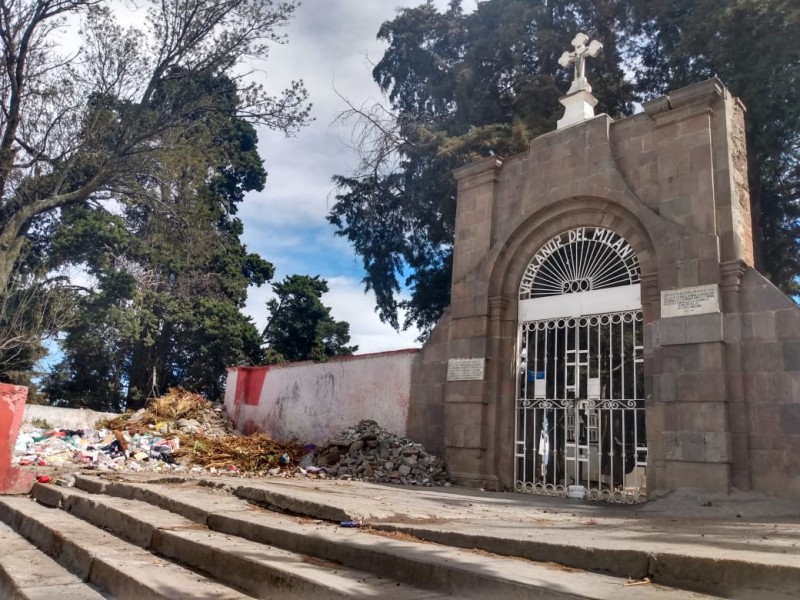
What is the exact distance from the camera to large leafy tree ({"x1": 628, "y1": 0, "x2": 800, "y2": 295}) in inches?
487

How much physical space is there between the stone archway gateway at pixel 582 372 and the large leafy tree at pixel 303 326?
562 inches

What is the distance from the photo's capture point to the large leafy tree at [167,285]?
16.0m

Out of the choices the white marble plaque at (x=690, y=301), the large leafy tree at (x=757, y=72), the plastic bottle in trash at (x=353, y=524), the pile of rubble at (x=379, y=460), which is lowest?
the plastic bottle in trash at (x=353, y=524)

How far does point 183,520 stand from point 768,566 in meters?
4.39

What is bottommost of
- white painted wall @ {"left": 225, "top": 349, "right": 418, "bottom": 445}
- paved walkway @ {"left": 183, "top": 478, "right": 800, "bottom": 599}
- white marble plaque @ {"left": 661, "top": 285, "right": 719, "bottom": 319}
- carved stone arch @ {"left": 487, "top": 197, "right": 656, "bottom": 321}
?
paved walkway @ {"left": 183, "top": 478, "right": 800, "bottom": 599}

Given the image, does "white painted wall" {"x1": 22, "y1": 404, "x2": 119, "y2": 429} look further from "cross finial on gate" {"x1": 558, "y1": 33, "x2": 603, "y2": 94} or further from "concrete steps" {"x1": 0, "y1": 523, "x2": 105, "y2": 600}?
"cross finial on gate" {"x1": 558, "y1": 33, "x2": 603, "y2": 94}

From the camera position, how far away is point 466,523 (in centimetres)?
491

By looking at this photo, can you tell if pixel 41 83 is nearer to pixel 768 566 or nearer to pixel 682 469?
pixel 682 469

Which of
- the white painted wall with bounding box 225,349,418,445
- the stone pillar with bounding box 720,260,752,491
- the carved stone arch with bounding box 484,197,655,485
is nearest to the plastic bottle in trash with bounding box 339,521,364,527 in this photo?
the stone pillar with bounding box 720,260,752,491

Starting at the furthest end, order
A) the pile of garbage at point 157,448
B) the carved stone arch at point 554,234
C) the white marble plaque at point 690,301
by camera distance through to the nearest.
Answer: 1. the pile of garbage at point 157,448
2. the carved stone arch at point 554,234
3. the white marble plaque at point 690,301

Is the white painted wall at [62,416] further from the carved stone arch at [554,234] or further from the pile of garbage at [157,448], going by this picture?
the carved stone arch at [554,234]

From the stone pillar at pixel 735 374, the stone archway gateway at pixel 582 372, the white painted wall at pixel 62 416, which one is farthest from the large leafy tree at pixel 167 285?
the stone pillar at pixel 735 374

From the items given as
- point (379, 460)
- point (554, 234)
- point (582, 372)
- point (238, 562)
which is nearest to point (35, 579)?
point (238, 562)

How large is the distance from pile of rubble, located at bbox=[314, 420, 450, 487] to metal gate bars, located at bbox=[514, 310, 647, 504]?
1397 millimetres
